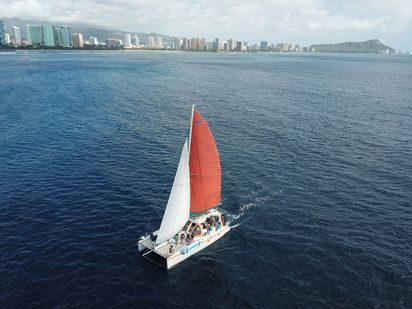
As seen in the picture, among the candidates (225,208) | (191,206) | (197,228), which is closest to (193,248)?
(197,228)

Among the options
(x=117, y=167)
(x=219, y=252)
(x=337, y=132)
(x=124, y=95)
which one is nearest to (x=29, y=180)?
(x=117, y=167)

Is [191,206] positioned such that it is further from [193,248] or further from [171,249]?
[171,249]

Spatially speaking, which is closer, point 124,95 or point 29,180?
point 29,180

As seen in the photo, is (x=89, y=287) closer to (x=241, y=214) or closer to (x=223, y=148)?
(x=241, y=214)

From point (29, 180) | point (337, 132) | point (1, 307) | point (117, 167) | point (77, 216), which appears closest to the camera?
point (1, 307)

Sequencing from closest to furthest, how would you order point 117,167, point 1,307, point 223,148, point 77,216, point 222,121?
point 1,307 → point 77,216 → point 117,167 → point 223,148 → point 222,121

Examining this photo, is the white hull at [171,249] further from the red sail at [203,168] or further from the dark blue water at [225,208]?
the red sail at [203,168]

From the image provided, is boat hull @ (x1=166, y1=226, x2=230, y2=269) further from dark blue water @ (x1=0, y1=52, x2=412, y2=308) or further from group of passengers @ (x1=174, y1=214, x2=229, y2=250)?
dark blue water @ (x1=0, y1=52, x2=412, y2=308)
